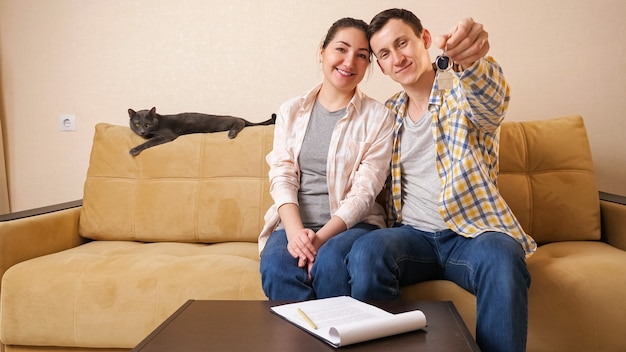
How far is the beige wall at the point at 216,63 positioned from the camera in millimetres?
2416

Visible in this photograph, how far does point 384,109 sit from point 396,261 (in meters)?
0.59

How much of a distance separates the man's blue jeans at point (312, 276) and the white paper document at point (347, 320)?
0.84ft

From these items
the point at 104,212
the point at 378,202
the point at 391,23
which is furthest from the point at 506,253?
the point at 104,212

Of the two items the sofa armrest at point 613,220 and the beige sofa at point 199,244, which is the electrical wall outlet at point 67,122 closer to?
the beige sofa at point 199,244

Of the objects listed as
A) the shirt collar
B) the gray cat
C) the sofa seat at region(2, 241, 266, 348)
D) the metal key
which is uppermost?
the metal key

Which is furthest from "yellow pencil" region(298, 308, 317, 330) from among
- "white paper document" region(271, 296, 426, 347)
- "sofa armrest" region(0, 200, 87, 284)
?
"sofa armrest" region(0, 200, 87, 284)

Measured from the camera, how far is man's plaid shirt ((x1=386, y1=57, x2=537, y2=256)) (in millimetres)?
1387

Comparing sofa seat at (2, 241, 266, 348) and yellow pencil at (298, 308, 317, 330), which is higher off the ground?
yellow pencil at (298, 308, 317, 330)

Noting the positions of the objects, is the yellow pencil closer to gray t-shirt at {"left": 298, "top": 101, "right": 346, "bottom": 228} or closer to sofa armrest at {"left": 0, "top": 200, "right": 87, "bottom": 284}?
gray t-shirt at {"left": 298, "top": 101, "right": 346, "bottom": 228}

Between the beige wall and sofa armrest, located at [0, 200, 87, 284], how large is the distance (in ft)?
2.25

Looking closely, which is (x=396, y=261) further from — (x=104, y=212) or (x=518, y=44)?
(x=518, y=44)

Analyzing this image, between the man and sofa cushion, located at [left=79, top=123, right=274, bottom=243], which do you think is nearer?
the man

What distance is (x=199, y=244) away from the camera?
85.0 inches

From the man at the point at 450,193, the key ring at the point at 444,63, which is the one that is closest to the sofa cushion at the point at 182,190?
the man at the point at 450,193
